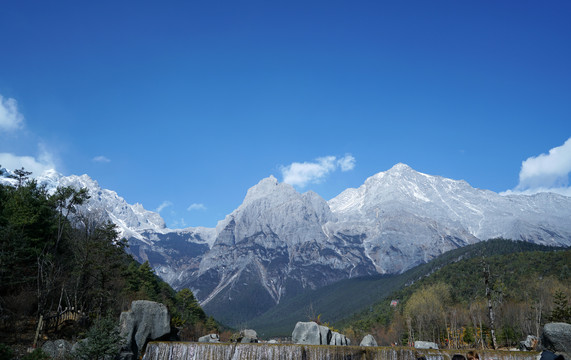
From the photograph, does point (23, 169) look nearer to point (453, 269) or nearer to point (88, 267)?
point (88, 267)

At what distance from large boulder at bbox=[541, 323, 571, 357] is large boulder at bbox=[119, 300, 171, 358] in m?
32.6

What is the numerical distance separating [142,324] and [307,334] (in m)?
20.6

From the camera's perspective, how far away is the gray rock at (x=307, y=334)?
4691 cm

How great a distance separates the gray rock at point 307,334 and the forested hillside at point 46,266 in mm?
21992

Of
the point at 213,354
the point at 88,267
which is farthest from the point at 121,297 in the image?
the point at 213,354

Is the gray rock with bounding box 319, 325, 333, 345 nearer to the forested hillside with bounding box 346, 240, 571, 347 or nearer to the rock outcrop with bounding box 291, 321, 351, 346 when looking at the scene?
the rock outcrop with bounding box 291, 321, 351, 346

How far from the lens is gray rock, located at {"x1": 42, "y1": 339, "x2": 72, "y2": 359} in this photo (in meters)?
30.5

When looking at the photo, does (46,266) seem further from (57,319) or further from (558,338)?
(558,338)

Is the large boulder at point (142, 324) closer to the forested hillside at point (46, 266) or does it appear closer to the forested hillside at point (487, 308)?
the forested hillside at point (46, 266)

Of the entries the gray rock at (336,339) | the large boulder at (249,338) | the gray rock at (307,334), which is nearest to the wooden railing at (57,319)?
the large boulder at (249,338)

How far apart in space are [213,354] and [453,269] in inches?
5770

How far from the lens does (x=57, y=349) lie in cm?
3145

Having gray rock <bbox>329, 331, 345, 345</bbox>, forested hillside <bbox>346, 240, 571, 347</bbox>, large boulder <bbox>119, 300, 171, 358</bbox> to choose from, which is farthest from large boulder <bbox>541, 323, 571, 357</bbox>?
large boulder <bbox>119, 300, 171, 358</bbox>

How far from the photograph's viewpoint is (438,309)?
9325cm
